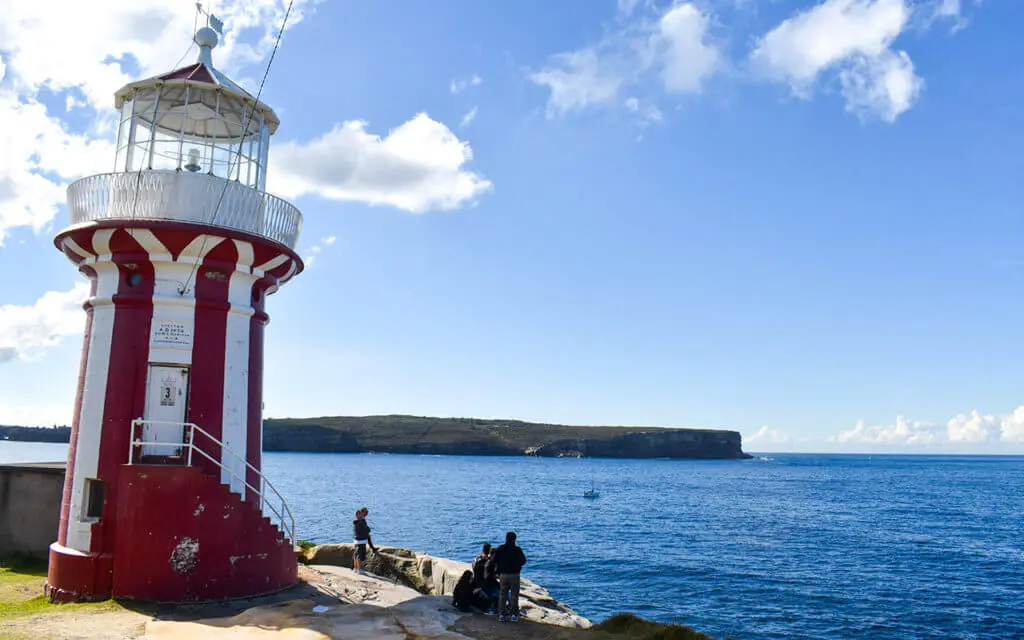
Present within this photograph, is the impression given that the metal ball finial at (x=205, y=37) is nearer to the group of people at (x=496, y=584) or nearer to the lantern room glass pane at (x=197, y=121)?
the lantern room glass pane at (x=197, y=121)

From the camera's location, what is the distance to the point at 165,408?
13.5 metres

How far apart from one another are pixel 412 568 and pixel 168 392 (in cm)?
826

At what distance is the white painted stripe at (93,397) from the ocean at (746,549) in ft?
55.8

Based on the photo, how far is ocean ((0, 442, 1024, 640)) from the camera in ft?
83.8

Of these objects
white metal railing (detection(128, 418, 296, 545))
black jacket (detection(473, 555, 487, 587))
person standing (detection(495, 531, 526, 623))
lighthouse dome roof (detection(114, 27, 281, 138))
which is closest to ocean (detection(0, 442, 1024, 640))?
person standing (detection(495, 531, 526, 623))

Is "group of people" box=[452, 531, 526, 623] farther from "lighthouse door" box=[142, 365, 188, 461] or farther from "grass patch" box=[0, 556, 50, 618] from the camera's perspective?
"grass patch" box=[0, 556, 50, 618]

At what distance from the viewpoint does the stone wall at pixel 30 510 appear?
1684 centimetres

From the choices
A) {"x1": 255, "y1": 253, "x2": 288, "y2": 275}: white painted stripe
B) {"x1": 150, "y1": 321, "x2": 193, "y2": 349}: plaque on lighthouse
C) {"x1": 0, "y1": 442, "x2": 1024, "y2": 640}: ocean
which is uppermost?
{"x1": 255, "y1": 253, "x2": 288, "y2": 275}: white painted stripe

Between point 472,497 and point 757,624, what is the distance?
51839 millimetres

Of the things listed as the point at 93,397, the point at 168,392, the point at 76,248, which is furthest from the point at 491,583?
the point at 76,248

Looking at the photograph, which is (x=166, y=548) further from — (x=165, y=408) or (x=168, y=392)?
(x=168, y=392)

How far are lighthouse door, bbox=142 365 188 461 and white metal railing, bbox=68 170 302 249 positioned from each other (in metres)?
2.85

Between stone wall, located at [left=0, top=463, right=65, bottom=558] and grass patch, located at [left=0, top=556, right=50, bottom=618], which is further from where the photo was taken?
stone wall, located at [left=0, top=463, right=65, bottom=558]

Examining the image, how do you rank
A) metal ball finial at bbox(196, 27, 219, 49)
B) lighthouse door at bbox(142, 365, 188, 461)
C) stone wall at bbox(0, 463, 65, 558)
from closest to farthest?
1. lighthouse door at bbox(142, 365, 188, 461)
2. metal ball finial at bbox(196, 27, 219, 49)
3. stone wall at bbox(0, 463, 65, 558)
